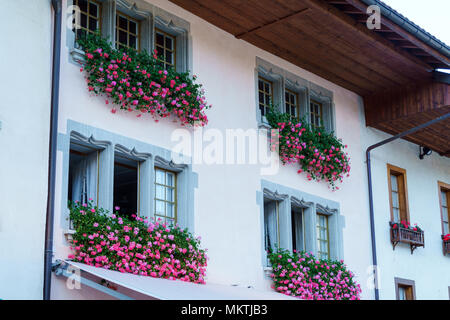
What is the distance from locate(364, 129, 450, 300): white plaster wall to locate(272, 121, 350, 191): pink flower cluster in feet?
4.21

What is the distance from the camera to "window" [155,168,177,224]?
10.2m

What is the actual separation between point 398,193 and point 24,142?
27.8 feet

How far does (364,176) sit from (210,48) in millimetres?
4048

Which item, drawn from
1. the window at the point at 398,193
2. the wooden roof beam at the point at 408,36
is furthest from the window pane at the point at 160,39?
the window at the point at 398,193

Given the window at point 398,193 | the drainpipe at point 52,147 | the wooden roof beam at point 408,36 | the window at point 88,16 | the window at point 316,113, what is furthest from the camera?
the window at point 398,193

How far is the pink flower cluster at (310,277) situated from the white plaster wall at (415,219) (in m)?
1.43

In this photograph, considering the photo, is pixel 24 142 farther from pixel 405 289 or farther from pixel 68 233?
pixel 405 289

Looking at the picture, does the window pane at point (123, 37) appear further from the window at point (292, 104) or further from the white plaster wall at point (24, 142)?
the window at point (292, 104)

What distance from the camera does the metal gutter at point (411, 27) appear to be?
36.2 feet

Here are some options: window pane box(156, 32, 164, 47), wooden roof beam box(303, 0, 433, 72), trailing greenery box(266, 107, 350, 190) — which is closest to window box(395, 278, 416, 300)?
trailing greenery box(266, 107, 350, 190)

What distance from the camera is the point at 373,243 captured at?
13492 mm

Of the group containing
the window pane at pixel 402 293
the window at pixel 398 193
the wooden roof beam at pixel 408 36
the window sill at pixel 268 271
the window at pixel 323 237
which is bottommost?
the window pane at pixel 402 293
